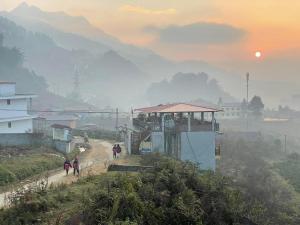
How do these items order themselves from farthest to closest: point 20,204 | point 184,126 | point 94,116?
1. point 94,116
2. point 184,126
3. point 20,204


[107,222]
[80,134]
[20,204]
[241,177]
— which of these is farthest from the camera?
[80,134]

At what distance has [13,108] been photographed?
1962 inches

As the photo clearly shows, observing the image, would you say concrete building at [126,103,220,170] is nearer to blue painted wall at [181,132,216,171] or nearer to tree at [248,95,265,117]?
blue painted wall at [181,132,216,171]

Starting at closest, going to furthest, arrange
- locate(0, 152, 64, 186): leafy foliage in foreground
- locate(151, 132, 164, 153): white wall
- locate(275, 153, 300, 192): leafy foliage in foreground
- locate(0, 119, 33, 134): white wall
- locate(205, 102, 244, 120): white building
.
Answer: locate(0, 152, 64, 186): leafy foliage in foreground → locate(151, 132, 164, 153): white wall → locate(0, 119, 33, 134): white wall → locate(275, 153, 300, 192): leafy foliage in foreground → locate(205, 102, 244, 120): white building

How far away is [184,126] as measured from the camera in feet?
120

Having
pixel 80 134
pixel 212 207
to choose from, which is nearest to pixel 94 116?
pixel 80 134

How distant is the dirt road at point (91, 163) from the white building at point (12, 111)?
9.41 meters

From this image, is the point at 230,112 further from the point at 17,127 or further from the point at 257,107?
the point at 17,127

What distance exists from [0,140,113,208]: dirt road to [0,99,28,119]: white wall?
9.74 meters

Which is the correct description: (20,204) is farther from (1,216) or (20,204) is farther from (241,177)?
(241,177)

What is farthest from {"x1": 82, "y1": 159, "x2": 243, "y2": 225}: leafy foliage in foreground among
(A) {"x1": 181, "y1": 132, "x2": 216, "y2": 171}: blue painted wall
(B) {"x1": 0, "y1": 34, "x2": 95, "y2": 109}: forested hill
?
(B) {"x1": 0, "y1": 34, "x2": 95, "y2": 109}: forested hill

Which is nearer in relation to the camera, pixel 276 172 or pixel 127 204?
pixel 127 204

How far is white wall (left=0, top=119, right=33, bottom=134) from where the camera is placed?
48.2 m

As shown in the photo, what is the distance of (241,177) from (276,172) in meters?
8.91
